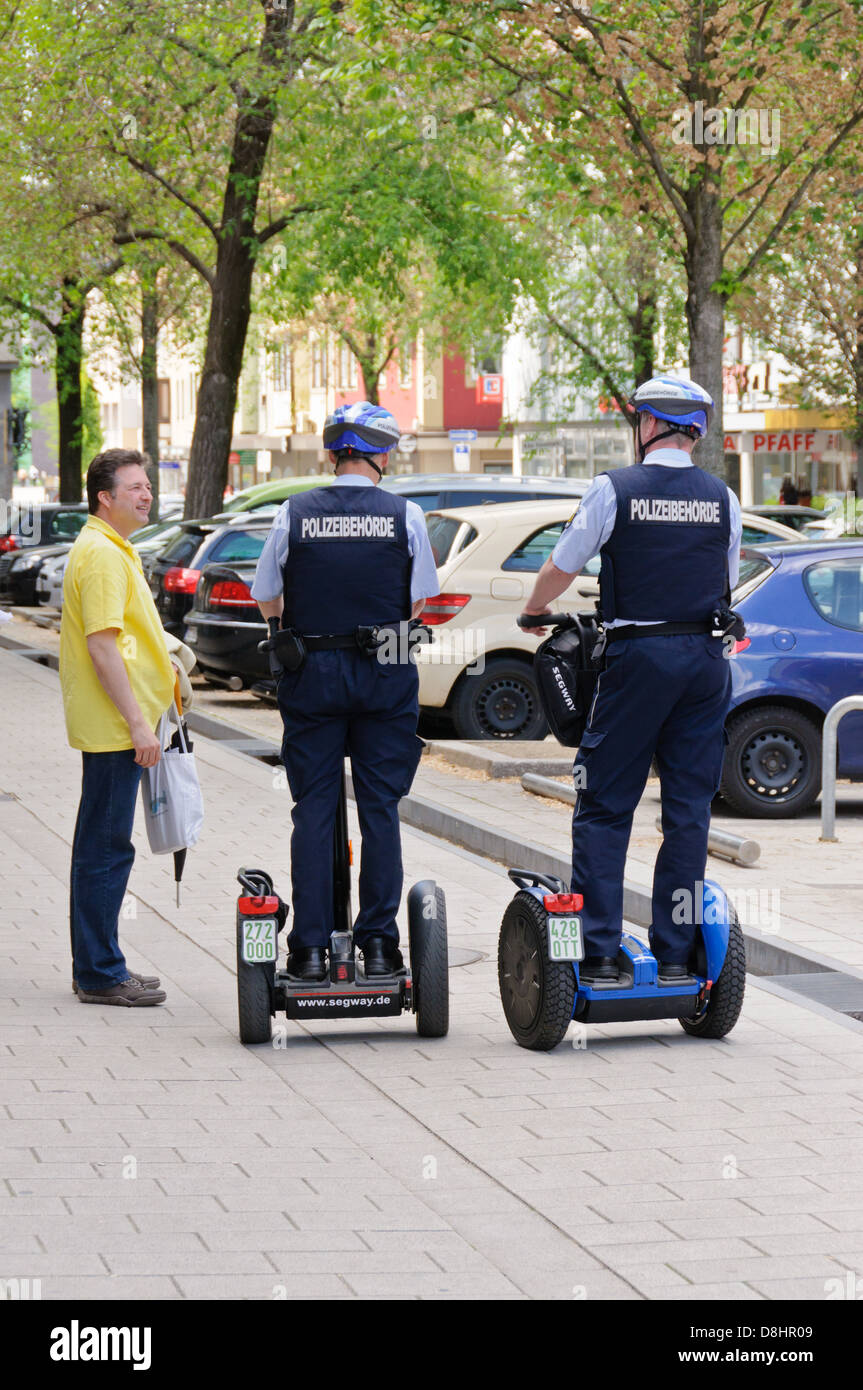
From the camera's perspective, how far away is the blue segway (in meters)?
6.13

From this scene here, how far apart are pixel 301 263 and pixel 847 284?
520 inches

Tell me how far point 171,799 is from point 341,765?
0.95 meters

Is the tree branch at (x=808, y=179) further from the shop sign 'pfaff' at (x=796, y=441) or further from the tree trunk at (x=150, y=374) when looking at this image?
the shop sign 'pfaff' at (x=796, y=441)

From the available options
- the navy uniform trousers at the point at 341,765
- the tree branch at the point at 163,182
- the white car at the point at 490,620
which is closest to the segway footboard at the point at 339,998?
the navy uniform trousers at the point at 341,765

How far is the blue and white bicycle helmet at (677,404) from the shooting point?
6234 mm

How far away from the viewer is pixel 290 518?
6.23 m

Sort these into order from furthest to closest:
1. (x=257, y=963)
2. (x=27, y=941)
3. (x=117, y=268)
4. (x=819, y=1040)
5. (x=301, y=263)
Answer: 1. (x=117, y=268)
2. (x=301, y=263)
3. (x=27, y=941)
4. (x=819, y=1040)
5. (x=257, y=963)

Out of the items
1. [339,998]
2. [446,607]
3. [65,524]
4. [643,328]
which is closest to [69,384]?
[65,524]

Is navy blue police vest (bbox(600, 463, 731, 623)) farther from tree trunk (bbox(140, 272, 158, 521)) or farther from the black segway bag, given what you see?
tree trunk (bbox(140, 272, 158, 521))

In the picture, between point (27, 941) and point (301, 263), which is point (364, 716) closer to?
point (27, 941)

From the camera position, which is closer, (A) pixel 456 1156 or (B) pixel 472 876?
(A) pixel 456 1156

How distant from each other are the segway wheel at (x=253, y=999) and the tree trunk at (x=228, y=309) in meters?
19.0

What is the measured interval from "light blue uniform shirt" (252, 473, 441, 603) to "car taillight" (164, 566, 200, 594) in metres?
13.5
